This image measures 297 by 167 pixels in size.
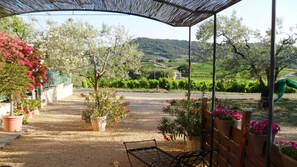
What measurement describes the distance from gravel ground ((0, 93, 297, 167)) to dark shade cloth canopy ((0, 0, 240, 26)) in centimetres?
246

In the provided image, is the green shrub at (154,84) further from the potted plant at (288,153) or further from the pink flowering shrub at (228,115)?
the potted plant at (288,153)

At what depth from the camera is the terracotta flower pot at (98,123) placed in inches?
307

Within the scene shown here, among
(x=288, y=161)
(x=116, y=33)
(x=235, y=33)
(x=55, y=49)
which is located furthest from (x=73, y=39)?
(x=288, y=161)

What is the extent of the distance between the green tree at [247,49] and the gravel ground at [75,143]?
6.29 metres

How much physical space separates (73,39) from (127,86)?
12.6 metres

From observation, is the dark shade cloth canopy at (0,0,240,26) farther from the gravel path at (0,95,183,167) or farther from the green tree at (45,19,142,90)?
the green tree at (45,19,142,90)

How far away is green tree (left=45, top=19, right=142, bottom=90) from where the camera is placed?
15.1m

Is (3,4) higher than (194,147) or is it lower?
higher

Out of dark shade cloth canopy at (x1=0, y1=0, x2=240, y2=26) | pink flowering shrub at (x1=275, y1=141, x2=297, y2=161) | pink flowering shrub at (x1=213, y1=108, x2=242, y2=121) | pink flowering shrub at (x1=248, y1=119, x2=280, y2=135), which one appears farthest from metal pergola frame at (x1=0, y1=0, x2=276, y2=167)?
pink flowering shrub at (x1=275, y1=141, x2=297, y2=161)

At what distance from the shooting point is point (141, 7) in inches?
181

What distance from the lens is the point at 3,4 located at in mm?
4309

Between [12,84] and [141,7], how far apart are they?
4132 mm

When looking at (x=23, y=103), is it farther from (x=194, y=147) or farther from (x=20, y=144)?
(x=194, y=147)

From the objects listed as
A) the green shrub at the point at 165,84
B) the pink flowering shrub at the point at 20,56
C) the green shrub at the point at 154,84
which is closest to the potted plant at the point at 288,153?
the pink flowering shrub at the point at 20,56
